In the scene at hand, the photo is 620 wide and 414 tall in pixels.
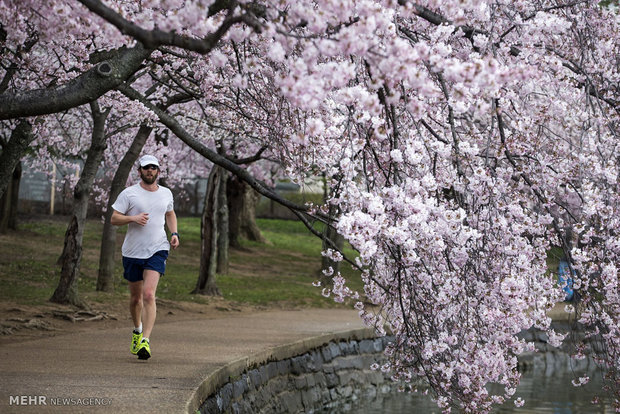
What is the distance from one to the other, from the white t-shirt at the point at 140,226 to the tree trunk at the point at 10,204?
16.4 metres

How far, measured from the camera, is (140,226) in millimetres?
7645

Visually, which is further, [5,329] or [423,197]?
[5,329]

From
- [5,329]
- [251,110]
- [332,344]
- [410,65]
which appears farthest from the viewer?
[332,344]

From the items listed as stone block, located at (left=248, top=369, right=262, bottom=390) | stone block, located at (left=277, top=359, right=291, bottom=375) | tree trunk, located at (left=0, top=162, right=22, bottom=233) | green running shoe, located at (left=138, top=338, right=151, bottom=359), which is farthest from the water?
tree trunk, located at (left=0, top=162, right=22, bottom=233)

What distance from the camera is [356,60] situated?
253 inches

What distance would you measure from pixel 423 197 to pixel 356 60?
1.21 metres

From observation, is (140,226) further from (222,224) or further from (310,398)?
(222,224)

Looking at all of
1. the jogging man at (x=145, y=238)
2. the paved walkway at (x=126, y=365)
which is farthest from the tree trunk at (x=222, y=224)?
the jogging man at (x=145, y=238)

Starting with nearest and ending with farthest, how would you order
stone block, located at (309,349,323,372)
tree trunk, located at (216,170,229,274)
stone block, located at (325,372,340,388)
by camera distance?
stone block, located at (309,349,323,372)
stone block, located at (325,372,340,388)
tree trunk, located at (216,170,229,274)

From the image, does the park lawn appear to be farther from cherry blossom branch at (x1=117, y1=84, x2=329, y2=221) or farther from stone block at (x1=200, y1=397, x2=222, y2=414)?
stone block at (x1=200, y1=397, x2=222, y2=414)

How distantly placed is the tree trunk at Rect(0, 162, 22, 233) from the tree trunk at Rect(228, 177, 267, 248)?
6986 mm

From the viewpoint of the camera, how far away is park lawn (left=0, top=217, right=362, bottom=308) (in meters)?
16.6

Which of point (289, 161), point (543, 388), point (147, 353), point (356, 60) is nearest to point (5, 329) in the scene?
point (147, 353)

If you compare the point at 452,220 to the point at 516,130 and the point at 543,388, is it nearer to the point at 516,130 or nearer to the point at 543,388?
the point at 516,130
